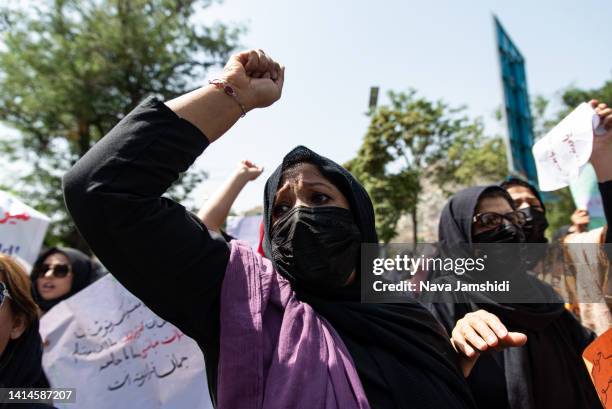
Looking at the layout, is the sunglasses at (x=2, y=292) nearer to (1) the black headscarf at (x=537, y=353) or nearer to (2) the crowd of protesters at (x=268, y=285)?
(2) the crowd of protesters at (x=268, y=285)

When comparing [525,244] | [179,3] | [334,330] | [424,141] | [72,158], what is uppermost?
[179,3]

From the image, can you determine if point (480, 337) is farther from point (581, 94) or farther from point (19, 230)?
point (581, 94)

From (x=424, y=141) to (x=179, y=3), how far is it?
9.75 m

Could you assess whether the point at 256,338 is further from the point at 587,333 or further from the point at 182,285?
the point at 587,333

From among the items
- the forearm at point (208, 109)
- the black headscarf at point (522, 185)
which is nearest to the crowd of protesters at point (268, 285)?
the forearm at point (208, 109)

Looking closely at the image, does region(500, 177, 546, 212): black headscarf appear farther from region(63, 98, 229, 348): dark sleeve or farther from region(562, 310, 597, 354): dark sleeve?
region(63, 98, 229, 348): dark sleeve

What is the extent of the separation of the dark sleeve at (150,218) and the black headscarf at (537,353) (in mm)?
1051

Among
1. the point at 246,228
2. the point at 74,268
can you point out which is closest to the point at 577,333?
the point at 246,228

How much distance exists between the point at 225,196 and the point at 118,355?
3.85 ft

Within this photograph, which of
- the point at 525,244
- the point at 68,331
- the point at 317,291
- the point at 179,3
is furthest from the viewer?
the point at 179,3

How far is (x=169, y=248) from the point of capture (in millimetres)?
911

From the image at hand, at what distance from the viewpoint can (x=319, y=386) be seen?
93 centimetres

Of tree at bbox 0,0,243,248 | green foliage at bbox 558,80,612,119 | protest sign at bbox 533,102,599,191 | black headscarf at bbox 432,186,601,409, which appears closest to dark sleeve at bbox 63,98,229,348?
black headscarf at bbox 432,186,601,409

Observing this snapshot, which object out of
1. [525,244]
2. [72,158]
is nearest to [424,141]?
[72,158]
